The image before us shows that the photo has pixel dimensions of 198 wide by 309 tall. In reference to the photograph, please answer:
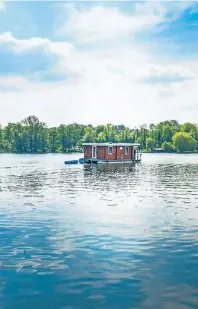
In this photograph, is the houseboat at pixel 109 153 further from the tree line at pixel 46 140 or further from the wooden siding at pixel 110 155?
the tree line at pixel 46 140

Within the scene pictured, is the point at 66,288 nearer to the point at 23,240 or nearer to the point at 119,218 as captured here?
the point at 23,240

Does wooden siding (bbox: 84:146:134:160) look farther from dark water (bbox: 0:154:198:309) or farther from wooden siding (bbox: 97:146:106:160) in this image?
dark water (bbox: 0:154:198:309)

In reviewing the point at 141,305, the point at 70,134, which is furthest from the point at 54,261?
the point at 70,134

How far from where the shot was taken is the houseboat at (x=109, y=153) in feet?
266

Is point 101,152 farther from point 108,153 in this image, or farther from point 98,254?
point 98,254

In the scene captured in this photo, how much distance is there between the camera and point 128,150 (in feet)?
278

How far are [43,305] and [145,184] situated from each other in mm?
32375

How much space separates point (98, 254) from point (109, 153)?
216ft

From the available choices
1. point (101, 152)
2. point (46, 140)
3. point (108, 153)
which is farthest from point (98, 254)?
point (46, 140)

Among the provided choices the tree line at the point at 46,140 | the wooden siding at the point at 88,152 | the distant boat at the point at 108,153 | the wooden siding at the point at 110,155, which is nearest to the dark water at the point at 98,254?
the distant boat at the point at 108,153

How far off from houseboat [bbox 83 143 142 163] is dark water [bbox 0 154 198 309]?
5078 centimetres

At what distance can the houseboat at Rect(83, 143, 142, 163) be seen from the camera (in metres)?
81.0

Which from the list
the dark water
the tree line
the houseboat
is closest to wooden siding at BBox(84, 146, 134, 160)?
the houseboat

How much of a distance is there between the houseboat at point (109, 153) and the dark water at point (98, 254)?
50.8 m
